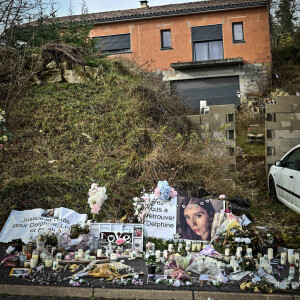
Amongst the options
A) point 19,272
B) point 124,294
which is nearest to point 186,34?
point 19,272

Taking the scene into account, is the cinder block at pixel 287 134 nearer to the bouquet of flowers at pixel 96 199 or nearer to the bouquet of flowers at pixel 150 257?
the bouquet of flowers at pixel 96 199

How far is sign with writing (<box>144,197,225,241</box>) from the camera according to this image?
6.26 m

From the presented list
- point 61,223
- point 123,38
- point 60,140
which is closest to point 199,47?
point 123,38

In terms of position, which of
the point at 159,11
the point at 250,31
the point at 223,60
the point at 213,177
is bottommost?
the point at 213,177

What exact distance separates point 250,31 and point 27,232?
18.4 m

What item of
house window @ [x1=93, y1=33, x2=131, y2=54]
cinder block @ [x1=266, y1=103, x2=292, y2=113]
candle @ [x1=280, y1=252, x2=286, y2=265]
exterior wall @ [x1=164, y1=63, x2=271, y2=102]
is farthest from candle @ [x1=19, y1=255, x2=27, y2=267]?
house window @ [x1=93, y1=33, x2=131, y2=54]

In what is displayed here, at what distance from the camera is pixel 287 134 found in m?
10.2

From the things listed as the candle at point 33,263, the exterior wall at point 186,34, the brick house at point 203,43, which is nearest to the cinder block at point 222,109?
the candle at point 33,263

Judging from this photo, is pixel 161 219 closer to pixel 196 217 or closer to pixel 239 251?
pixel 196 217

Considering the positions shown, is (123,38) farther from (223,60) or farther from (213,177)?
(213,177)

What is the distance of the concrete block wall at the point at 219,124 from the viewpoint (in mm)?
10469

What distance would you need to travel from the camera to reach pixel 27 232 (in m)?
6.27

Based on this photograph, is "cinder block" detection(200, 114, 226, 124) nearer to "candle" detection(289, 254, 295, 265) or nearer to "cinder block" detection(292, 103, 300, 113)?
"cinder block" detection(292, 103, 300, 113)

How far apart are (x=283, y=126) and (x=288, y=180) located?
2.93 metres
